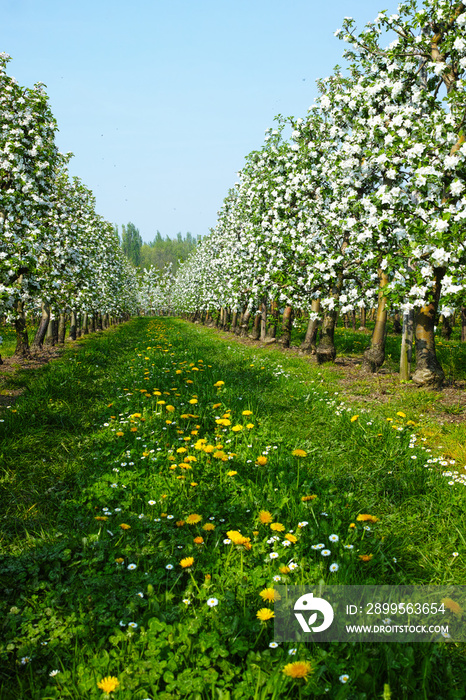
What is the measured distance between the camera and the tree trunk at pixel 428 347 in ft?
34.1

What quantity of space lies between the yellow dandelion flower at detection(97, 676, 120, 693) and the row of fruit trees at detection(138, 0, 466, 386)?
8.04 metres

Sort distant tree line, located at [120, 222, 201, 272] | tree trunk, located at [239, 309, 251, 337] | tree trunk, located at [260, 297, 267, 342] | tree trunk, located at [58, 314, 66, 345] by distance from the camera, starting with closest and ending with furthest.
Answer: tree trunk, located at [260, 297, 267, 342] → tree trunk, located at [58, 314, 66, 345] → tree trunk, located at [239, 309, 251, 337] → distant tree line, located at [120, 222, 201, 272]

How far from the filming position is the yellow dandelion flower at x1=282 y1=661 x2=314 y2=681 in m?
2.43

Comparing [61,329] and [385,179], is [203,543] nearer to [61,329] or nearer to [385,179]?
[385,179]

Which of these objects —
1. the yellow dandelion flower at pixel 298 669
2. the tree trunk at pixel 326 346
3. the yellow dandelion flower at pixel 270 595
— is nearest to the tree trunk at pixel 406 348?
the tree trunk at pixel 326 346

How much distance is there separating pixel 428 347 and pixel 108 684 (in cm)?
1012

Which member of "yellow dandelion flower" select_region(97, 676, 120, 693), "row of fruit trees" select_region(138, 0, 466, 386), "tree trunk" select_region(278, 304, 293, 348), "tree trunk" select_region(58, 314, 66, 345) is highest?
"row of fruit trees" select_region(138, 0, 466, 386)

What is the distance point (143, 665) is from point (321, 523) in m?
1.95

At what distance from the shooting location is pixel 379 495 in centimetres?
501

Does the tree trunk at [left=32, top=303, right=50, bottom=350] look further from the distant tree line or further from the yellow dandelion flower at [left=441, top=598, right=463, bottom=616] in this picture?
the distant tree line

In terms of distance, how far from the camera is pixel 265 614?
2.88 m

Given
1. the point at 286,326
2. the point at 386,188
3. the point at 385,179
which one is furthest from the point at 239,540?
the point at 286,326

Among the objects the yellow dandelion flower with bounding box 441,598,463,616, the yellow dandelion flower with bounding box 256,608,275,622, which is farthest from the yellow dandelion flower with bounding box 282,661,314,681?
the yellow dandelion flower with bounding box 441,598,463,616

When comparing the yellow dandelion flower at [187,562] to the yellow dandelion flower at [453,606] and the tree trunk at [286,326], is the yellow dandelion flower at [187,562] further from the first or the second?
the tree trunk at [286,326]
